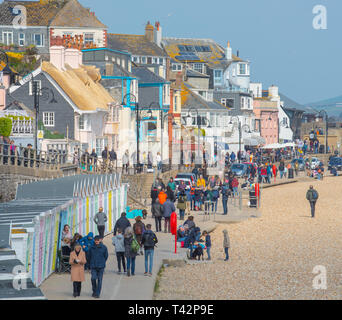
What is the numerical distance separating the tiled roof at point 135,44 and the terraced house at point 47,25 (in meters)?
10.8

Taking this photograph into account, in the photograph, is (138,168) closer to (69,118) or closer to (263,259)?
(69,118)

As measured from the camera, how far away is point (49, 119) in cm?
5309

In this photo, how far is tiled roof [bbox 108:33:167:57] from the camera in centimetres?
8856

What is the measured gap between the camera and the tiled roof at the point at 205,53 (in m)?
109

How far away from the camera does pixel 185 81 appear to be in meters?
92.2

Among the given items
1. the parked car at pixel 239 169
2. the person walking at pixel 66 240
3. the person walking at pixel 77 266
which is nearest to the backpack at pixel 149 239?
the person walking at pixel 66 240

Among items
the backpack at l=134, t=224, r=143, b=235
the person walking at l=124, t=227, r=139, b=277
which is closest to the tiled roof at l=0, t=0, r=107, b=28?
the backpack at l=134, t=224, r=143, b=235

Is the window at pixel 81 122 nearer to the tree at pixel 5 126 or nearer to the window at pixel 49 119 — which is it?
the window at pixel 49 119

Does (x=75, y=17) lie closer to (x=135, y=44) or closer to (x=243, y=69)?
(x=135, y=44)

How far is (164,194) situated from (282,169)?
3866 centimetres

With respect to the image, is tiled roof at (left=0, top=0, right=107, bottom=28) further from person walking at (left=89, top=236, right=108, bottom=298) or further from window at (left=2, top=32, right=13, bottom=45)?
person walking at (left=89, top=236, right=108, bottom=298)

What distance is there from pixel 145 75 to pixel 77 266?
56.2 m

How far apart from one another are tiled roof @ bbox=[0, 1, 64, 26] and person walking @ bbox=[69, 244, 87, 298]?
59692mm
